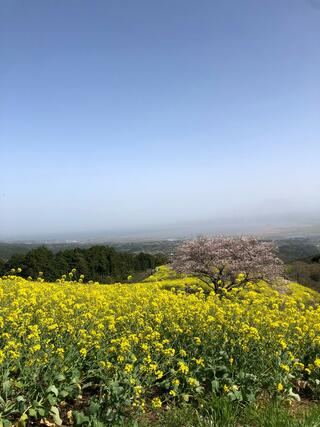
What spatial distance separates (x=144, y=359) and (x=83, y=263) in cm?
5954

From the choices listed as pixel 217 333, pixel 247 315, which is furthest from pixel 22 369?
pixel 247 315

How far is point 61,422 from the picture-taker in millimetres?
4961

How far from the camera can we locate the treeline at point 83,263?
194 ft

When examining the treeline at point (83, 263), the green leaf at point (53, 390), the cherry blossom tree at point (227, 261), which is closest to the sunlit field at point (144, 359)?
the green leaf at point (53, 390)

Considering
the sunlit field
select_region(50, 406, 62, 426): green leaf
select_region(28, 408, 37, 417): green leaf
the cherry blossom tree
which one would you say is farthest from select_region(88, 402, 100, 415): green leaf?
the cherry blossom tree

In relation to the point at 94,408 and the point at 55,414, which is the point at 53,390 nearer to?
the point at 55,414

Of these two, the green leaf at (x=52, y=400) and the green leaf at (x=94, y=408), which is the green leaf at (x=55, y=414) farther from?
the green leaf at (x=94, y=408)

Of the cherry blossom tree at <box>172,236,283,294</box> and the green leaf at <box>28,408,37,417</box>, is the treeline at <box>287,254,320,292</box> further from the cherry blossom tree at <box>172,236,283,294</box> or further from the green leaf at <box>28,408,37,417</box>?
the green leaf at <box>28,408,37,417</box>

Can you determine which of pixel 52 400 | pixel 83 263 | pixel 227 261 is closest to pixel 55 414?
pixel 52 400

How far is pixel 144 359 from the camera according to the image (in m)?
5.46

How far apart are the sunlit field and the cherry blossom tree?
15.2 meters

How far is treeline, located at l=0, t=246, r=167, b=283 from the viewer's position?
59094 millimetres

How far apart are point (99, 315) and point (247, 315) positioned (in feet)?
9.03

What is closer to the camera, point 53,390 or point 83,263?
point 53,390
